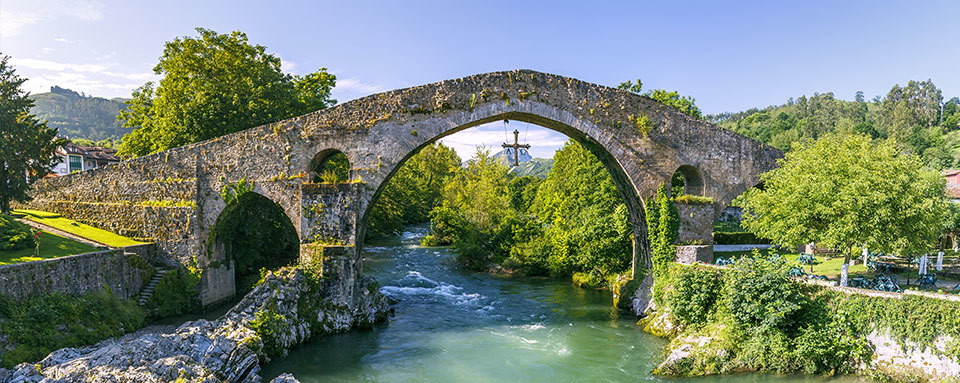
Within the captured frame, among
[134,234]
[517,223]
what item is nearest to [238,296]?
[134,234]

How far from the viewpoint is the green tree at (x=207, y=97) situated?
21438 millimetres

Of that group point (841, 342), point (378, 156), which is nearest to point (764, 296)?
point (841, 342)

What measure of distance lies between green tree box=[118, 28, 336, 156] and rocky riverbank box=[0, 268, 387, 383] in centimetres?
956

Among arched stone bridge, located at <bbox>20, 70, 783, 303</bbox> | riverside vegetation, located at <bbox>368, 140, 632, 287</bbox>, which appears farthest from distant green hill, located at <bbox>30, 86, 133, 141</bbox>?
arched stone bridge, located at <bbox>20, 70, 783, 303</bbox>

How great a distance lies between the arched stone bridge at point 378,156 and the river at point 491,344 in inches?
116

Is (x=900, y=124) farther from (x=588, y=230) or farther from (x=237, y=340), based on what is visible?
(x=237, y=340)

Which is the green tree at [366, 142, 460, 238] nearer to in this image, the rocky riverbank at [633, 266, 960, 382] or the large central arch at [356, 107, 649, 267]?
the large central arch at [356, 107, 649, 267]

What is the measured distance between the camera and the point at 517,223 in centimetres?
2895

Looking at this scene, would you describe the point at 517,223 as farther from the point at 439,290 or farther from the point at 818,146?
the point at 818,146

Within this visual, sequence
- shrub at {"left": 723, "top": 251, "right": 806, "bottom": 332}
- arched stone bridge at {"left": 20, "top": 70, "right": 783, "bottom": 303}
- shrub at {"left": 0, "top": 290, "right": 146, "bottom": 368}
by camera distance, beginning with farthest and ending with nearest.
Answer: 1. arched stone bridge at {"left": 20, "top": 70, "right": 783, "bottom": 303}
2. shrub at {"left": 723, "top": 251, "right": 806, "bottom": 332}
3. shrub at {"left": 0, "top": 290, "right": 146, "bottom": 368}

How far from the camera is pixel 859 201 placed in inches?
497

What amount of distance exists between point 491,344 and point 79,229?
50.8 feet

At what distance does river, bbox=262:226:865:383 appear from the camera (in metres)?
12.9

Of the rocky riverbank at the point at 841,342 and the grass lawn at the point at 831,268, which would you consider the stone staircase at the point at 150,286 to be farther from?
the grass lawn at the point at 831,268
